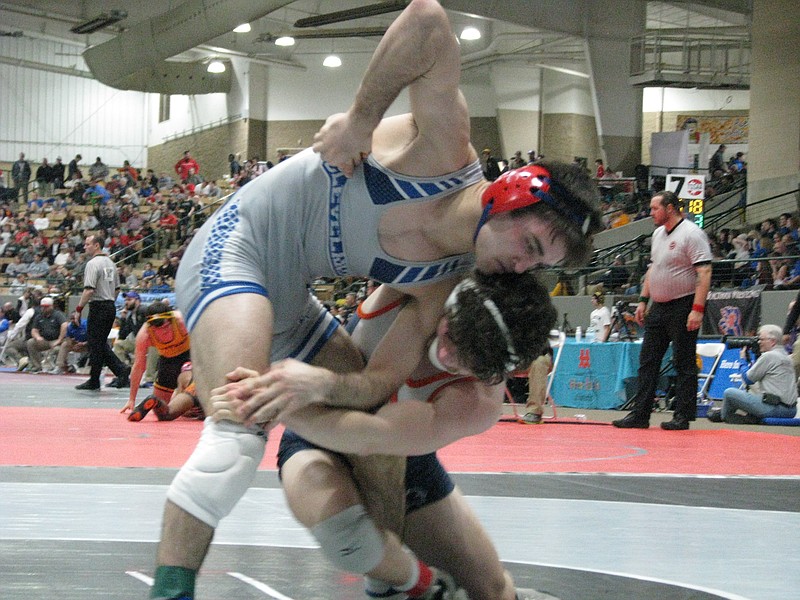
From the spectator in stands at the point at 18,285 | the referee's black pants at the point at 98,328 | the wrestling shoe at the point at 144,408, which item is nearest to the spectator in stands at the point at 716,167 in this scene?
the spectator in stands at the point at 18,285

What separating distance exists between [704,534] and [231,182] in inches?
810

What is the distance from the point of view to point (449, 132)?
2.21 meters

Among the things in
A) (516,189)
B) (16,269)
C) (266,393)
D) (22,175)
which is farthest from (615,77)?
(266,393)

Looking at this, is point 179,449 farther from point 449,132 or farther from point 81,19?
point 81,19

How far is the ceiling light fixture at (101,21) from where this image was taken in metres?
20.8

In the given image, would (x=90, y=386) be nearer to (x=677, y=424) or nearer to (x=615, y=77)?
(x=677, y=424)

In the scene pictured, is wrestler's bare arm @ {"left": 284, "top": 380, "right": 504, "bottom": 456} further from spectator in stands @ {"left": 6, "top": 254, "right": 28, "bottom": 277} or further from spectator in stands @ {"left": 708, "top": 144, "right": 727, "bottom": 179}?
spectator in stands @ {"left": 6, "top": 254, "right": 28, "bottom": 277}

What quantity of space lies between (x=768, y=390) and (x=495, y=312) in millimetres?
5648

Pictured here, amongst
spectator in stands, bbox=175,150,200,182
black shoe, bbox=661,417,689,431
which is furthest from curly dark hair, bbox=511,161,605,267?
spectator in stands, bbox=175,150,200,182

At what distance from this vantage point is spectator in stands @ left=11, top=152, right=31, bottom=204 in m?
26.1

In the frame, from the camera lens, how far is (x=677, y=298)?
637 cm

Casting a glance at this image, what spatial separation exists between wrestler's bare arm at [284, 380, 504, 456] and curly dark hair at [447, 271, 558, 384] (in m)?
0.13

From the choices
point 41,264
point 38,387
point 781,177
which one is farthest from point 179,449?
point 41,264

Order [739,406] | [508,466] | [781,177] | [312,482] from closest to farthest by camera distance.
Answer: [312,482], [508,466], [739,406], [781,177]
